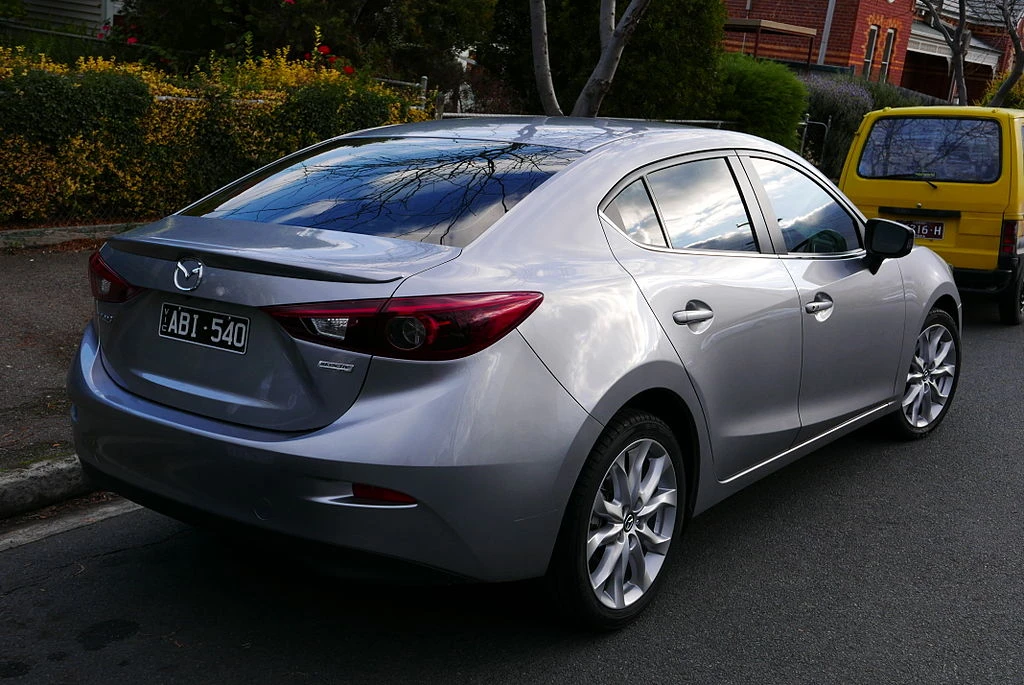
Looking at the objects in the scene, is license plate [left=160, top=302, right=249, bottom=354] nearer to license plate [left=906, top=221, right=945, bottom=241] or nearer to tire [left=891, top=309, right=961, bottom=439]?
tire [left=891, top=309, right=961, bottom=439]

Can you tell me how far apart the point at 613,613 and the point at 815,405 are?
1.53 metres

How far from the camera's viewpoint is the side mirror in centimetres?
503

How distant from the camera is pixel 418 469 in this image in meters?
3.04

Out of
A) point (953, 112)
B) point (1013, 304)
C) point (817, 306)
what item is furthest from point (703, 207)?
point (1013, 304)

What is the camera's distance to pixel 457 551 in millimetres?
3178

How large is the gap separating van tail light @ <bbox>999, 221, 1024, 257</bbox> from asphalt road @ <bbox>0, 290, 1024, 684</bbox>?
180 inches

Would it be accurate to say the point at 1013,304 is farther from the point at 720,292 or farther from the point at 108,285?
the point at 108,285

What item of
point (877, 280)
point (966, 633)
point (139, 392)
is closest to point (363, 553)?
point (139, 392)

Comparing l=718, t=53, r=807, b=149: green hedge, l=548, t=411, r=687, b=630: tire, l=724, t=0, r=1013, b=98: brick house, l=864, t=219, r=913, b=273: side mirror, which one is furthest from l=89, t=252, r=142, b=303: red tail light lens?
l=724, t=0, r=1013, b=98: brick house

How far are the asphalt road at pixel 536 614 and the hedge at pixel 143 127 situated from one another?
457 cm

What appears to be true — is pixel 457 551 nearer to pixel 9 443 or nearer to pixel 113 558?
pixel 113 558

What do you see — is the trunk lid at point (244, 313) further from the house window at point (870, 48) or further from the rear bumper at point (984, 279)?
the house window at point (870, 48)

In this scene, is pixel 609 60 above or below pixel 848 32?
below

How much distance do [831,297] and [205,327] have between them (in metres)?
2.63
